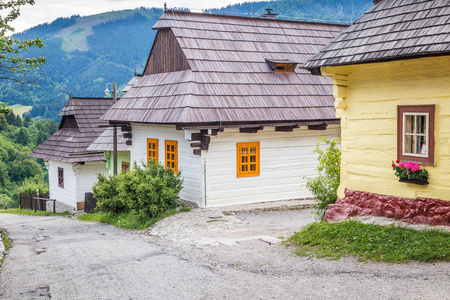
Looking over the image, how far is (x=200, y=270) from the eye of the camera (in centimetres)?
808

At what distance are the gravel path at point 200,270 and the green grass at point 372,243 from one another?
0.72ft

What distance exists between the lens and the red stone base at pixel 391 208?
8.41 meters

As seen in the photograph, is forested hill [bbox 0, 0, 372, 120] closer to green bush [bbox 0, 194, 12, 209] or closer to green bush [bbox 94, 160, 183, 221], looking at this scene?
green bush [bbox 0, 194, 12, 209]

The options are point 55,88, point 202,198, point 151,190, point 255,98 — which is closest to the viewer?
point 151,190

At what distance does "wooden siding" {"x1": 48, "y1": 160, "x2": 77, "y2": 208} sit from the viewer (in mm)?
24594

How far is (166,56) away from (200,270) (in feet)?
33.9

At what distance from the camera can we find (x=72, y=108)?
26797 mm

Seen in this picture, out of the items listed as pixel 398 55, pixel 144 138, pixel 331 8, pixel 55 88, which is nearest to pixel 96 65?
pixel 55 88

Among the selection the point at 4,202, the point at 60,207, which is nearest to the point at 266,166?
the point at 60,207

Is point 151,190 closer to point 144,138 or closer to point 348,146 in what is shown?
point 144,138

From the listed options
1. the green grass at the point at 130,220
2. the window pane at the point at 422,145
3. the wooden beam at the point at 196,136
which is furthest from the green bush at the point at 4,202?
the window pane at the point at 422,145

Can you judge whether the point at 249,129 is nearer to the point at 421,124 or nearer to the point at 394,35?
the point at 394,35

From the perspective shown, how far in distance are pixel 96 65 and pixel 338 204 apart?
13975 centimetres

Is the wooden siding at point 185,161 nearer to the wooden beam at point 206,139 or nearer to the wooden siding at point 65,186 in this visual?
the wooden beam at point 206,139
